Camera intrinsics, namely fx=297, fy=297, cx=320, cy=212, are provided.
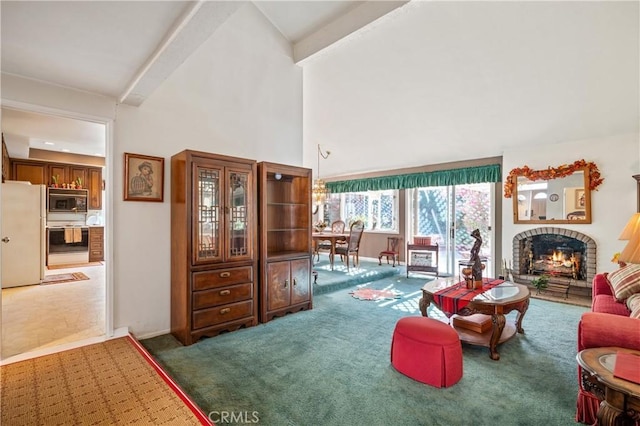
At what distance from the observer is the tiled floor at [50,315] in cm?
283

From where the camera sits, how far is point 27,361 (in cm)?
239

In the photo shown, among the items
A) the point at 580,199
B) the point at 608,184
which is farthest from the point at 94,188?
the point at 608,184

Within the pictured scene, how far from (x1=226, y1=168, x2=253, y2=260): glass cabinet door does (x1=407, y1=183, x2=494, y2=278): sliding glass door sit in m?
4.68

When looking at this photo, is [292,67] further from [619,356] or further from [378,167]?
[619,356]

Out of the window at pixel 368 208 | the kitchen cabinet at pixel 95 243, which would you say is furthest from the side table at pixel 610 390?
the kitchen cabinet at pixel 95 243

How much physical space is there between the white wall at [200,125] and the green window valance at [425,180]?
11.1 ft

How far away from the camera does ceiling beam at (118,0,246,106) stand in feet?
5.46

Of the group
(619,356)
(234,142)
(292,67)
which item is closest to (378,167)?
(292,67)

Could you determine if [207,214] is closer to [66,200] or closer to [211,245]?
[211,245]

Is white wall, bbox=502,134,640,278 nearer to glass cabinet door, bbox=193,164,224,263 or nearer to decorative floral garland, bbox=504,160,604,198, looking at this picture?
decorative floral garland, bbox=504,160,604,198

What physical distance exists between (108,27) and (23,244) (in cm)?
511

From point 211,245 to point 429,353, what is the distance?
2.29 m

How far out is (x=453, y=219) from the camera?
20.9ft

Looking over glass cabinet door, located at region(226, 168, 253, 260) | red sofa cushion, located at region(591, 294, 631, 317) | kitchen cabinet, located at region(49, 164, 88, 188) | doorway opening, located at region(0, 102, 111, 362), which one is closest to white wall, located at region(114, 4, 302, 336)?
doorway opening, located at region(0, 102, 111, 362)
